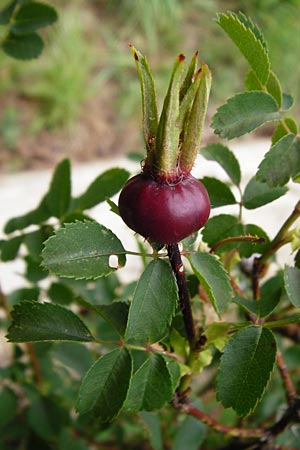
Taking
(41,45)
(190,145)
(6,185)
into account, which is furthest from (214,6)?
(190,145)

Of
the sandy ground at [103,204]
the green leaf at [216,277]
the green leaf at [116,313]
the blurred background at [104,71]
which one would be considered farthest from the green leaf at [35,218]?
the blurred background at [104,71]

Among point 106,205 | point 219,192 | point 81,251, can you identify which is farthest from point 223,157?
point 106,205

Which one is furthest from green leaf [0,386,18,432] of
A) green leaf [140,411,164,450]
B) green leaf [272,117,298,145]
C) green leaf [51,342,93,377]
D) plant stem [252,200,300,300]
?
green leaf [272,117,298,145]

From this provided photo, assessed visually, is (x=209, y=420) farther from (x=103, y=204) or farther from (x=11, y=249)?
(x=103, y=204)

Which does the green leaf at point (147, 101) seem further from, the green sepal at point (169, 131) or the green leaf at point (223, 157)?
the green leaf at point (223, 157)

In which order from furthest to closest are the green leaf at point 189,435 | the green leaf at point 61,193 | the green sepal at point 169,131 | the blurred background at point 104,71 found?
the blurred background at point 104,71 → the green leaf at point 189,435 → the green leaf at point 61,193 → the green sepal at point 169,131
